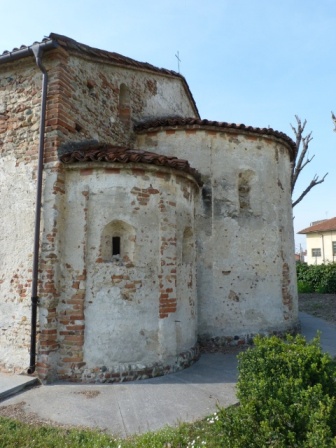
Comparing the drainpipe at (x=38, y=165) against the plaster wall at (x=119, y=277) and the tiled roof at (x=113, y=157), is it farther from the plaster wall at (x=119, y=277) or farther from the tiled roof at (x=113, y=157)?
the tiled roof at (x=113, y=157)

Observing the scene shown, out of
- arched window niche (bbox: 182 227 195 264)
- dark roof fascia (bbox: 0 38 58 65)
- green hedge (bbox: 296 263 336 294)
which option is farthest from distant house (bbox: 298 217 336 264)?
dark roof fascia (bbox: 0 38 58 65)

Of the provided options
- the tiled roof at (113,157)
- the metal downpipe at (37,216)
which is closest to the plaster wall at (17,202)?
the metal downpipe at (37,216)

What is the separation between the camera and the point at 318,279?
21.1 meters

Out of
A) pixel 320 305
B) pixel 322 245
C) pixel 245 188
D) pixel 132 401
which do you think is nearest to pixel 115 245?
pixel 132 401

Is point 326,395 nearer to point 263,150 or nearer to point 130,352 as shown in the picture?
point 130,352

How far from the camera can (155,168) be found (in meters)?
6.55

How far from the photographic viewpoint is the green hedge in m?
20.0

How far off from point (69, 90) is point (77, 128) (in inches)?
26.7

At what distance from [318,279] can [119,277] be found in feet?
58.3

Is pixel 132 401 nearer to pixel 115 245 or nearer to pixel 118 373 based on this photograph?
pixel 118 373

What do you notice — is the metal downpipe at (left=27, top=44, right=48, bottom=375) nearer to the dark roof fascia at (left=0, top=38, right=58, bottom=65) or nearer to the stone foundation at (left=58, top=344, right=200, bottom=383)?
the dark roof fascia at (left=0, top=38, right=58, bottom=65)

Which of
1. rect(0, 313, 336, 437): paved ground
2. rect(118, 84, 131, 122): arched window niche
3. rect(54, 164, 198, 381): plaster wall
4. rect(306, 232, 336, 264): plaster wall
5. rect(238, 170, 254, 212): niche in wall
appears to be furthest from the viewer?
rect(306, 232, 336, 264): plaster wall

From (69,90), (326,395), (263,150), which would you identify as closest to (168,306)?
(326,395)

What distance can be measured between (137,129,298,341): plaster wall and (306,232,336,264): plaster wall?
1000 inches
